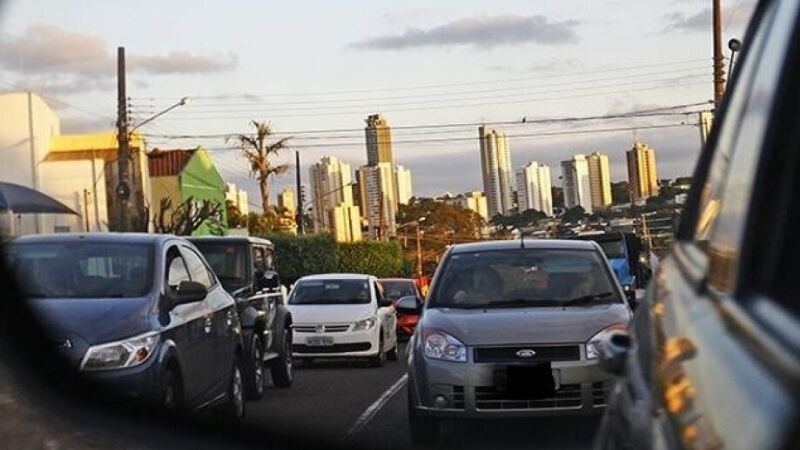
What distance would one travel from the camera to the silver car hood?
845cm

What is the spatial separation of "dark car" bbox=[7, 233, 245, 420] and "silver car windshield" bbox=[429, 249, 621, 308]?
1.69m

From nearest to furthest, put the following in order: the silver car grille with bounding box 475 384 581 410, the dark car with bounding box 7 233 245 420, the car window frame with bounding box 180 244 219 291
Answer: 1. the dark car with bounding box 7 233 245 420
2. the silver car grille with bounding box 475 384 581 410
3. the car window frame with bounding box 180 244 219 291

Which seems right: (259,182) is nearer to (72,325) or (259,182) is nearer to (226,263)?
(226,263)

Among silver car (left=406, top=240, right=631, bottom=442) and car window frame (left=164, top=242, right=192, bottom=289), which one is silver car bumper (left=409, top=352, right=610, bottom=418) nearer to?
silver car (left=406, top=240, right=631, bottom=442)

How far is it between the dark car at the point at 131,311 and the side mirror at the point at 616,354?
4.15 m

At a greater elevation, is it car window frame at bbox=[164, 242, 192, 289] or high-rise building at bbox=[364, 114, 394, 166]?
high-rise building at bbox=[364, 114, 394, 166]

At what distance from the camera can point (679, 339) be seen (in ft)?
7.81

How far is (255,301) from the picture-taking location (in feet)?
45.5

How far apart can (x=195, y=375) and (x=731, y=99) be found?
6.51 meters

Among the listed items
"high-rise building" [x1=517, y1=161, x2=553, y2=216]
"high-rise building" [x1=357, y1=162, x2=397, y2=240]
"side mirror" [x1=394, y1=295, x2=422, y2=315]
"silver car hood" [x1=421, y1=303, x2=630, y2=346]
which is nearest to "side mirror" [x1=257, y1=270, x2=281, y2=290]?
"side mirror" [x1=394, y1=295, x2=422, y2=315]

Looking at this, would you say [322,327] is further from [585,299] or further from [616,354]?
[616,354]

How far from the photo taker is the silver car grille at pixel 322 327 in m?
18.2

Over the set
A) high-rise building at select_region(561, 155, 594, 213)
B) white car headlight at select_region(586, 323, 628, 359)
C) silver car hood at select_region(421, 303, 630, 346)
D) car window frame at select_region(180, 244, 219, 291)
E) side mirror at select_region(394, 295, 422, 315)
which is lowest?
white car headlight at select_region(586, 323, 628, 359)

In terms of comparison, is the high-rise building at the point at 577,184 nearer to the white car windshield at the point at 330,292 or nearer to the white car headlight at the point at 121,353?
the white car windshield at the point at 330,292
